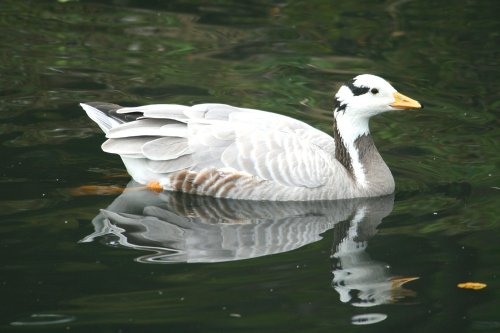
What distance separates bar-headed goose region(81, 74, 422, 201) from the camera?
411 inches

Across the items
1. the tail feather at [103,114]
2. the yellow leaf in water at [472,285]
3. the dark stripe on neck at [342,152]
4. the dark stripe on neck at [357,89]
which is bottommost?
the yellow leaf in water at [472,285]

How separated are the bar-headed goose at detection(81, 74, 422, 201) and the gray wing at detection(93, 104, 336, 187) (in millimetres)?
10

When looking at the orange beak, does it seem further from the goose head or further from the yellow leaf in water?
the yellow leaf in water

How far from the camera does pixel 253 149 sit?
1048cm

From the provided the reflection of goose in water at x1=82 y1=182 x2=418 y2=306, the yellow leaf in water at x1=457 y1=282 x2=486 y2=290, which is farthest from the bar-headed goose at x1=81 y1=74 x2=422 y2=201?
the yellow leaf in water at x1=457 y1=282 x2=486 y2=290

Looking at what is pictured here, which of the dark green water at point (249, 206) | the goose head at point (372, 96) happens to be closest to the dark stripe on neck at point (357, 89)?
the goose head at point (372, 96)

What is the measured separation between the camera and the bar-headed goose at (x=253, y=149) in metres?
10.4

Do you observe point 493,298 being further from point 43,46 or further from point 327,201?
point 43,46

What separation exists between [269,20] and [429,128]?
4.56 metres

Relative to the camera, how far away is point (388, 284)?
8188mm

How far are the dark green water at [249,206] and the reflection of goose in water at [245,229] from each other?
3 cm

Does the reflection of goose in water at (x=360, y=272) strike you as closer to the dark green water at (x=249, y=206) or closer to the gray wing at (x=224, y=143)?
the dark green water at (x=249, y=206)

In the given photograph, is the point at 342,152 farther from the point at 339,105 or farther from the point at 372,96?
the point at 372,96

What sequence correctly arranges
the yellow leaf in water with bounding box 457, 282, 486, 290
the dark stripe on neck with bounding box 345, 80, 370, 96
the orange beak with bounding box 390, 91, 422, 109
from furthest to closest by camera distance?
1. the dark stripe on neck with bounding box 345, 80, 370, 96
2. the orange beak with bounding box 390, 91, 422, 109
3. the yellow leaf in water with bounding box 457, 282, 486, 290
